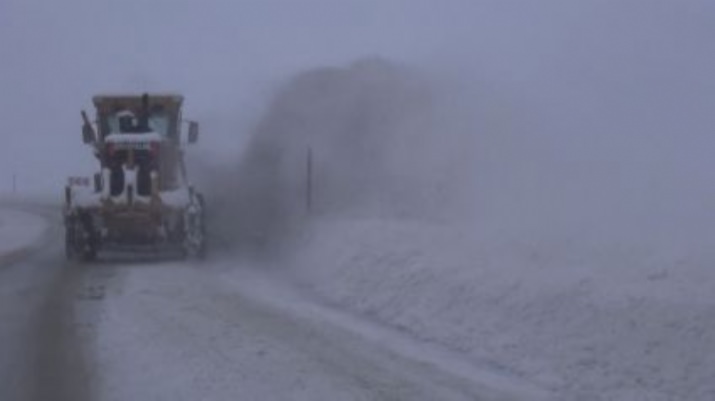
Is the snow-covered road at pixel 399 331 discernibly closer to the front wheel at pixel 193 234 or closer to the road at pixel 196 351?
the road at pixel 196 351

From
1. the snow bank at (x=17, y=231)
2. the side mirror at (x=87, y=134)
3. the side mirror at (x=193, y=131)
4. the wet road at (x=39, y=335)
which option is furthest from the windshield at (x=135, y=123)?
the wet road at (x=39, y=335)

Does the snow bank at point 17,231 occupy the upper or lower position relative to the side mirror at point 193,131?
lower

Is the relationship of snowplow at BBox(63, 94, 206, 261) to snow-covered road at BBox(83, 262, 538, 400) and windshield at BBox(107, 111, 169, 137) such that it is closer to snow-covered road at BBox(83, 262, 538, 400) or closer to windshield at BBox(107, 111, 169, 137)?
windshield at BBox(107, 111, 169, 137)

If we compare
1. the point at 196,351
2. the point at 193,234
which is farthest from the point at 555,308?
the point at 193,234

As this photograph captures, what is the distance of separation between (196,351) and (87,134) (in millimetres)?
17429

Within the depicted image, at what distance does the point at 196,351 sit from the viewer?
13.5 m

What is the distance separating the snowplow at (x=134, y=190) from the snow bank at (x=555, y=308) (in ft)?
28.2

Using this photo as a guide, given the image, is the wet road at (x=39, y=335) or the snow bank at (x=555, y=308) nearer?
the snow bank at (x=555, y=308)

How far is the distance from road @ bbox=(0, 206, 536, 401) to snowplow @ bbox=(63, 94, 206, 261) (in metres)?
6.87

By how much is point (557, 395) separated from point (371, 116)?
2653 cm

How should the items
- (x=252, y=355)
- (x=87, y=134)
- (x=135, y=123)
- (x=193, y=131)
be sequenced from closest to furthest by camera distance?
1. (x=252, y=355)
2. (x=87, y=134)
3. (x=193, y=131)
4. (x=135, y=123)

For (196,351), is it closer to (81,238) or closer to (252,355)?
(252,355)

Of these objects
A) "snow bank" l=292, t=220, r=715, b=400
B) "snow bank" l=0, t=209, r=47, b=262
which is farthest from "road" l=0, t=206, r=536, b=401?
"snow bank" l=0, t=209, r=47, b=262

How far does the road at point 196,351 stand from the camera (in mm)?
11352
